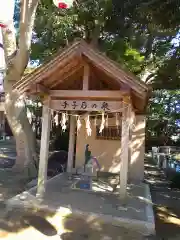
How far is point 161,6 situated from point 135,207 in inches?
232

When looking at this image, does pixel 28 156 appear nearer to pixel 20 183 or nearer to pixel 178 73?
pixel 20 183

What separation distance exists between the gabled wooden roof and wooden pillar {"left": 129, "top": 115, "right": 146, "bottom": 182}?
4.42 metres

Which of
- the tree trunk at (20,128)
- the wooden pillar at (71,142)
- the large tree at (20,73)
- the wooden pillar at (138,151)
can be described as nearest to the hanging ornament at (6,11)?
the large tree at (20,73)

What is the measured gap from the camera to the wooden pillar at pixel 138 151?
10375 millimetres

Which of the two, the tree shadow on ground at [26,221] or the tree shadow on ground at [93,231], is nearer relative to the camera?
the tree shadow on ground at [93,231]

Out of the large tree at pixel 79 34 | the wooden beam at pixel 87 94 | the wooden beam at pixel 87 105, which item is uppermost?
the large tree at pixel 79 34

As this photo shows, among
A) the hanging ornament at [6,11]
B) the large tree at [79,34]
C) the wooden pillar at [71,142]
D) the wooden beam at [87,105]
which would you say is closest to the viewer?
the hanging ornament at [6,11]

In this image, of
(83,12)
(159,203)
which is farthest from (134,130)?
(83,12)

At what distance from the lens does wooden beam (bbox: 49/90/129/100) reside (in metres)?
6.59

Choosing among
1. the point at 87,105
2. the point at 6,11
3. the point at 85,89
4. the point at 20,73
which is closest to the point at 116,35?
the point at 20,73

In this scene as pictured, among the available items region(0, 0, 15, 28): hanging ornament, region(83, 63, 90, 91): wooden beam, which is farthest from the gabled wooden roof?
region(0, 0, 15, 28): hanging ornament

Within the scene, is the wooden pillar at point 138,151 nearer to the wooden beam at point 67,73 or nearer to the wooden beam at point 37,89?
the wooden beam at point 67,73

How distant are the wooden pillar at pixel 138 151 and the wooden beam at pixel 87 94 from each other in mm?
4325

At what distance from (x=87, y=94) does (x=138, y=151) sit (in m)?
4.90
